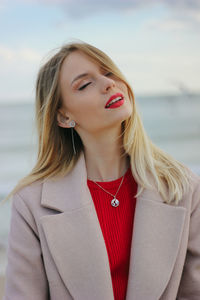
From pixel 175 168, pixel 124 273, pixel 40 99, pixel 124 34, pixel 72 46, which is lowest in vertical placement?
pixel 124 273

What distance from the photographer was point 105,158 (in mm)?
2373

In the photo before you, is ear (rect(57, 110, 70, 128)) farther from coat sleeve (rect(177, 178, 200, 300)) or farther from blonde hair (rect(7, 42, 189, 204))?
coat sleeve (rect(177, 178, 200, 300))

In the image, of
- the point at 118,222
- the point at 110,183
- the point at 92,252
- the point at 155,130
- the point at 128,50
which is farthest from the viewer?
the point at 128,50

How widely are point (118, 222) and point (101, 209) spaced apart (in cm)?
12

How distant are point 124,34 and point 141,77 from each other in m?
4.06

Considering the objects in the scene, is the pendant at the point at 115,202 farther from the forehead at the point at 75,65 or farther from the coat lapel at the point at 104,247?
the forehead at the point at 75,65

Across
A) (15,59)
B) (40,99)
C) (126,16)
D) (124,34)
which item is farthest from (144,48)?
(40,99)

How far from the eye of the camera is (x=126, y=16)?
24.7 meters

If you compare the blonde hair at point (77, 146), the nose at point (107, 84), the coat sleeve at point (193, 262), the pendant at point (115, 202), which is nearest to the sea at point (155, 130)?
the blonde hair at point (77, 146)

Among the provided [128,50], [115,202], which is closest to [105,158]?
[115,202]

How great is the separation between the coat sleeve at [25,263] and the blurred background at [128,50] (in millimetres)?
14419

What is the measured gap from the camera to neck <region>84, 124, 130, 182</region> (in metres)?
2.35

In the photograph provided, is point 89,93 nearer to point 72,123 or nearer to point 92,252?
point 72,123

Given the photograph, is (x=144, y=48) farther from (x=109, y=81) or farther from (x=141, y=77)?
(x=109, y=81)
